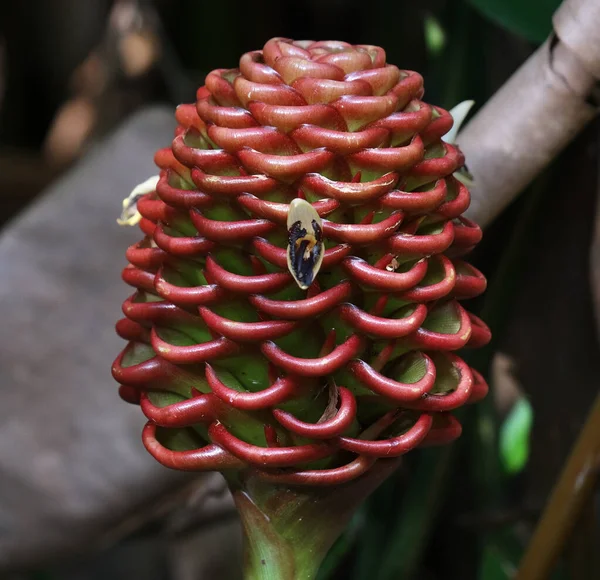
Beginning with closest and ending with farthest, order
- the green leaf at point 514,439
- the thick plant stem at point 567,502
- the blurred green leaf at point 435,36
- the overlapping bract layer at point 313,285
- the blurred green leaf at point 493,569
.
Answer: the overlapping bract layer at point 313,285 → the thick plant stem at point 567,502 → the blurred green leaf at point 493,569 → the blurred green leaf at point 435,36 → the green leaf at point 514,439

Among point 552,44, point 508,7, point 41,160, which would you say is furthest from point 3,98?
point 552,44

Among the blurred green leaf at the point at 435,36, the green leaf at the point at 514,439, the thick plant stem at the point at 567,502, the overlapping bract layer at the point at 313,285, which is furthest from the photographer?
the green leaf at the point at 514,439

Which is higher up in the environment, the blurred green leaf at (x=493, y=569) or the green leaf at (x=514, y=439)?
the blurred green leaf at (x=493, y=569)

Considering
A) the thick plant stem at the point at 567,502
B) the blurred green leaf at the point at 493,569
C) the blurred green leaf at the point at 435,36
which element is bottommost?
the blurred green leaf at the point at 493,569

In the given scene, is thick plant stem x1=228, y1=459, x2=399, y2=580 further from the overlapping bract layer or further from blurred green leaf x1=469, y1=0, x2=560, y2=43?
blurred green leaf x1=469, y1=0, x2=560, y2=43

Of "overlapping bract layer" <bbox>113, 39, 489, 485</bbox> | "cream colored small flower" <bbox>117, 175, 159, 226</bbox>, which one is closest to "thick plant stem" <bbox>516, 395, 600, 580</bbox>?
"overlapping bract layer" <bbox>113, 39, 489, 485</bbox>

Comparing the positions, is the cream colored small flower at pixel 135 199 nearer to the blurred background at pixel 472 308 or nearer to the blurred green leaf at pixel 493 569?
the blurred background at pixel 472 308

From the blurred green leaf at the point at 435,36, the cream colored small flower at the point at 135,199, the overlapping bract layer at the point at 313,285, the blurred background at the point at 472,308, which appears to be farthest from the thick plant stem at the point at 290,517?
the blurred green leaf at the point at 435,36

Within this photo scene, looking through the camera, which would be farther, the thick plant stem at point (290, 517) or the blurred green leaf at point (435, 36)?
Result: the blurred green leaf at point (435, 36)

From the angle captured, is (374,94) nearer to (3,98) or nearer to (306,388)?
(306,388)
